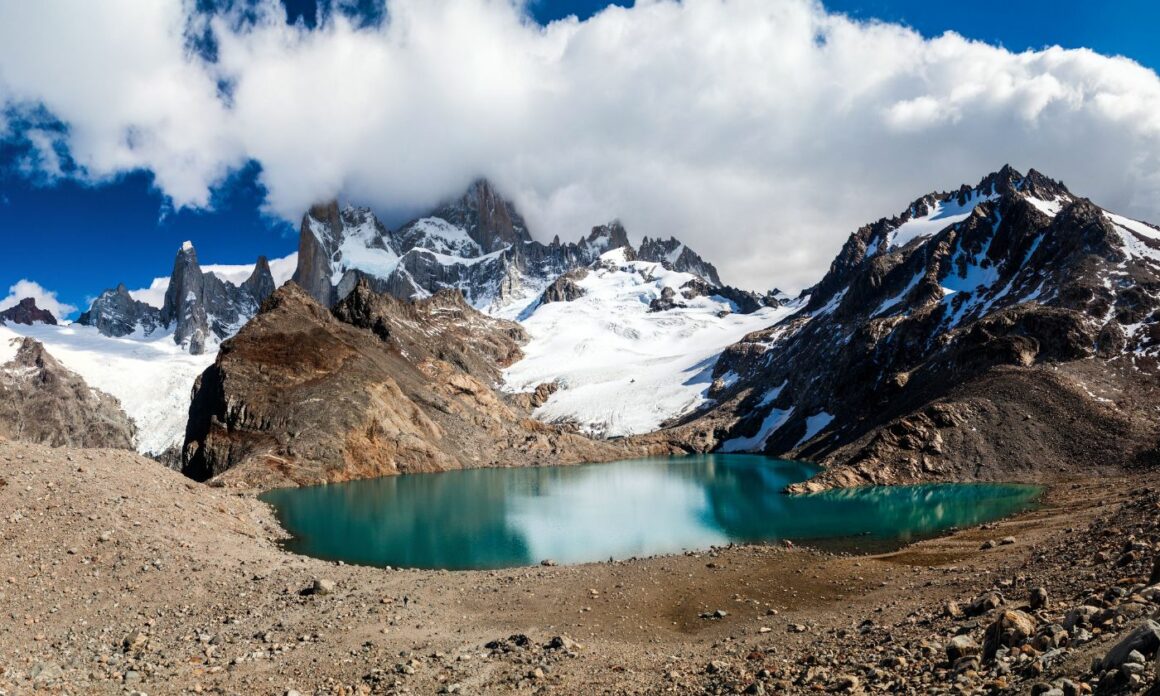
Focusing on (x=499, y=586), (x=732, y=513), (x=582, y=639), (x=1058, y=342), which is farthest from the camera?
(x=1058, y=342)

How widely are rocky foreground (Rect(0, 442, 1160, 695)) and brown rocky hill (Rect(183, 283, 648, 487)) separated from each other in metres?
55.0

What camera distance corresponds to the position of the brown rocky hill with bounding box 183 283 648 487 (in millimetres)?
87062

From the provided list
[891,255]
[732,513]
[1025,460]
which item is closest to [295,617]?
A: [732,513]

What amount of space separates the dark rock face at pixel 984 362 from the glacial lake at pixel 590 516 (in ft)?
29.8

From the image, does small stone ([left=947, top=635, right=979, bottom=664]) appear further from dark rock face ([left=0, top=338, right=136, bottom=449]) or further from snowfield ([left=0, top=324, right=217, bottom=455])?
snowfield ([left=0, top=324, right=217, bottom=455])

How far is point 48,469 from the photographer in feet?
99.0

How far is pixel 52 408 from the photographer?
142 m

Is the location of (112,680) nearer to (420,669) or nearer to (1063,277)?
(420,669)

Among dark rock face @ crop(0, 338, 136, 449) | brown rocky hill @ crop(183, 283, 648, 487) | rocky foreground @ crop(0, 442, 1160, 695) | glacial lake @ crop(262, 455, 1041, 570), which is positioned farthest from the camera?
dark rock face @ crop(0, 338, 136, 449)

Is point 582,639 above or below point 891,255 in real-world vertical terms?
below

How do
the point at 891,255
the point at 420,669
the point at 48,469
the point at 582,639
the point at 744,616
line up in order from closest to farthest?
the point at 420,669 → the point at 582,639 → the point at 744,616 → the point at 48,469 → the point at 891,255

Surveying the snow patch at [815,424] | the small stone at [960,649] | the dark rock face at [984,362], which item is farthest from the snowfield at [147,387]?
the small stone at [960,649]

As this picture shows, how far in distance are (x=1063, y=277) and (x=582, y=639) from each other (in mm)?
103304

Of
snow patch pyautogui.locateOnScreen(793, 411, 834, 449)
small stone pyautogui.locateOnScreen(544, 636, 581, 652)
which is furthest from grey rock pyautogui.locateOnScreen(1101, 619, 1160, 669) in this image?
snow patch pyautogui.locateOnScreen(793, 411, 834, 449)
